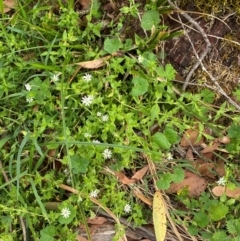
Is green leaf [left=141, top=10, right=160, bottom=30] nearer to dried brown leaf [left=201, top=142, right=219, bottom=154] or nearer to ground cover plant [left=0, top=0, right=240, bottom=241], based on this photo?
ground cover plant [left=0, top=0, right=240, bottom=241]

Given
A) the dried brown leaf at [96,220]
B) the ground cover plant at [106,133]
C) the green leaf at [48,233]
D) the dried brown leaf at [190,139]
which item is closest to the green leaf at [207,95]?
the ground cover plant at [106,133]

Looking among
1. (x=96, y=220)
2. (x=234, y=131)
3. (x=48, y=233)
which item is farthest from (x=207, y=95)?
(x=48, y=233)

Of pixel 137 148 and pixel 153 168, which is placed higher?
pixel 137 148

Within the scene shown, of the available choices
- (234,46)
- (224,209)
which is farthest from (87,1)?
(224,209)

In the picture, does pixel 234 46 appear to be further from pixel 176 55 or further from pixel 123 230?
pixel 123 230

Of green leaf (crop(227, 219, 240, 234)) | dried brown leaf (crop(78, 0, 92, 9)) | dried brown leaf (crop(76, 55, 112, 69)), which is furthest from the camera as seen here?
dried brown leaf (crop(78, 0, 92, 9))

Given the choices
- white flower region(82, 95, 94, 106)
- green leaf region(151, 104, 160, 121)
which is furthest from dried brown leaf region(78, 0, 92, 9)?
green leaf region(151, 104, 160, 121)
